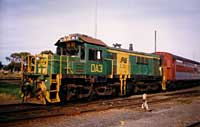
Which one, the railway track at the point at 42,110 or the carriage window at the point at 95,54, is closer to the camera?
the railway track at the point at 42,110

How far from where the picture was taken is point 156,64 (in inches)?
928

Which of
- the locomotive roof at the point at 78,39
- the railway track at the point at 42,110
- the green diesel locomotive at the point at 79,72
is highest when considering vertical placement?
the locomotive roof at the point at 78,39

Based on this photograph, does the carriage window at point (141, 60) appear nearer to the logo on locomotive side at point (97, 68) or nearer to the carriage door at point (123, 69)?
the carriage door at point (123, 69)

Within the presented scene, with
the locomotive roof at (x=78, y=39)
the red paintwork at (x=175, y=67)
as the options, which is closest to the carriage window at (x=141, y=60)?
the red paintwork at (x=175, y=67)

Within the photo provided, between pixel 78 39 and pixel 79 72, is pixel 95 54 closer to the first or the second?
pixel 78 39

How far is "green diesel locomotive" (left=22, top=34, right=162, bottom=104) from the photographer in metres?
14.0

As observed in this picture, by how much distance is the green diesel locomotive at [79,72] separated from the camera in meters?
14.0

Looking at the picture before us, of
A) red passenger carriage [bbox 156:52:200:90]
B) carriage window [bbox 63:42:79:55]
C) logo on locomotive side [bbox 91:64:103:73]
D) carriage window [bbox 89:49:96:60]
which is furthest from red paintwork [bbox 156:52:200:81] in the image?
carriage window [bbox 63:42:79:55]

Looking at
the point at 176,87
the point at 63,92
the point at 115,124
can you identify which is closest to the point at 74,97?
the point at 63,92

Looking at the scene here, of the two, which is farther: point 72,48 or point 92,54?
point 92,54

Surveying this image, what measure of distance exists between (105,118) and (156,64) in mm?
14597

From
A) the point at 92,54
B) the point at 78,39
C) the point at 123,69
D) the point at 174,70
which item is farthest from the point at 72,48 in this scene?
the point at 174,70

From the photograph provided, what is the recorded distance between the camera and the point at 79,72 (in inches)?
606

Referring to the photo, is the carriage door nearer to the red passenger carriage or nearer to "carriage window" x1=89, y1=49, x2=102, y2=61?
"carriage window" x1=89, y1=49, x2=102, y2=61
